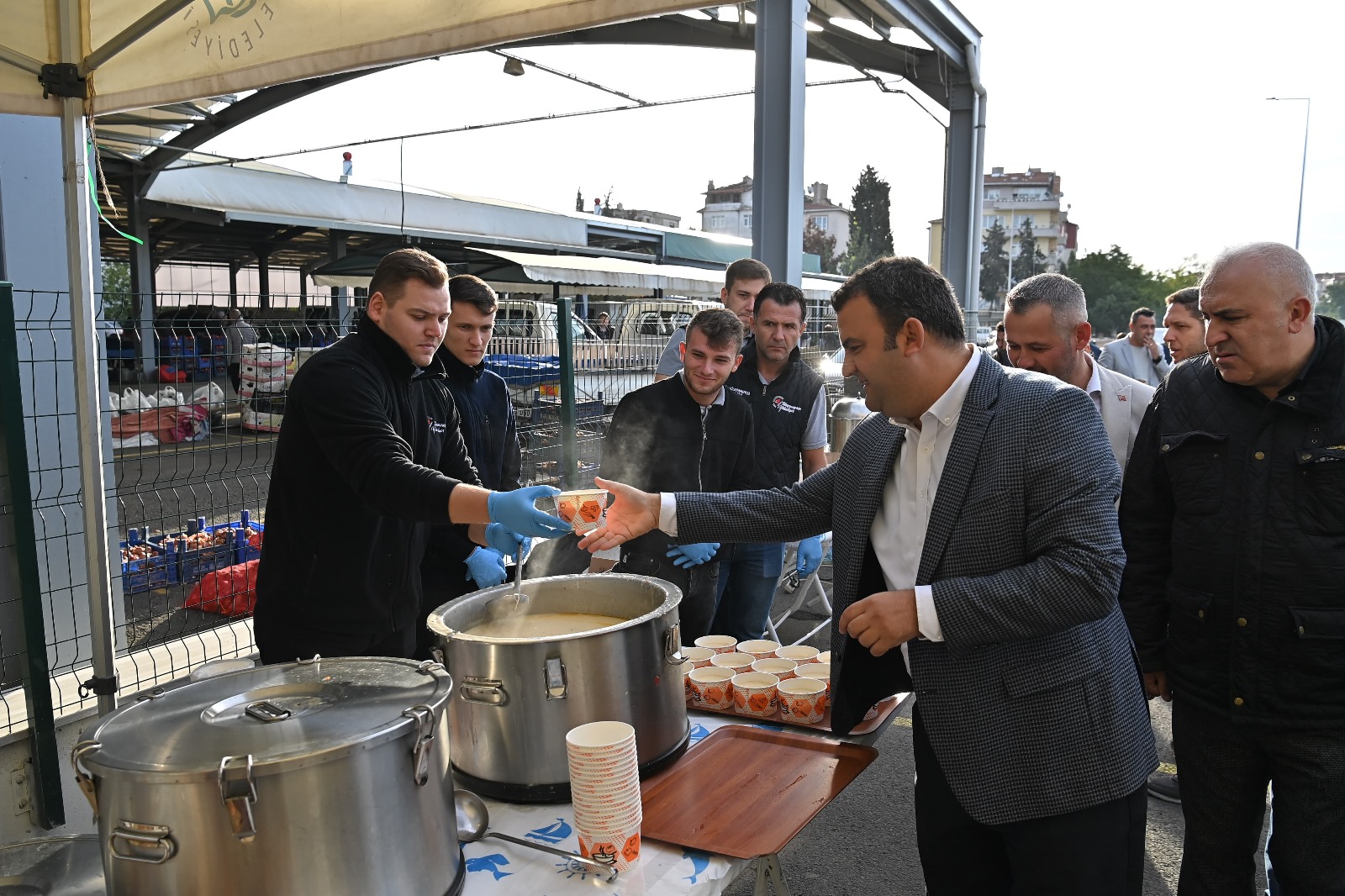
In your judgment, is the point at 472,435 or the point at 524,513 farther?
the point at 472,435

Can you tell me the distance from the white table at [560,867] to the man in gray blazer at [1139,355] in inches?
276

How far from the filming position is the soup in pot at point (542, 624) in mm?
2217

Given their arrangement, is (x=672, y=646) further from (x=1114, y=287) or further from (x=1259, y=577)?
(x=1114, y=287)

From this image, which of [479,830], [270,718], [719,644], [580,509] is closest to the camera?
[270,718]

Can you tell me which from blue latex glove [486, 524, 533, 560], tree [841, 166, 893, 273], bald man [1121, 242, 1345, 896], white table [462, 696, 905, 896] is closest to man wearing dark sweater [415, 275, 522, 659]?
blue latex glove [486, 524, 533, 560]

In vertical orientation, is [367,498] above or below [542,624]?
above

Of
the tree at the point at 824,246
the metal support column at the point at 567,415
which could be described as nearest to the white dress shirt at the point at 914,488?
the metal support column at the point at 567,415

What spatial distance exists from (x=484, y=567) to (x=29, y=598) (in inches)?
65.3

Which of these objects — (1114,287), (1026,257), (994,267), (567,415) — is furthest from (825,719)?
(1026,257)

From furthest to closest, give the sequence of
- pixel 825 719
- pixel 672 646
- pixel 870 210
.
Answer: pixel 870 210
pixel 825 719
pixel 672 646

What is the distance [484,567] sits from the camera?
129 inches

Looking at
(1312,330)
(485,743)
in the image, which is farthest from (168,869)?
(1312,330)

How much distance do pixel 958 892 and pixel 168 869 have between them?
1.74 metres

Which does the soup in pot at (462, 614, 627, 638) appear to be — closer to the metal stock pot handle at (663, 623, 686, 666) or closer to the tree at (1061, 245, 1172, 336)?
the metal stock pot handle at (663, 623, 686, 666)
